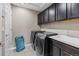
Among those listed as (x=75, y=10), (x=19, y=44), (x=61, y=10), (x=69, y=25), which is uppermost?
(x=61, y=10)

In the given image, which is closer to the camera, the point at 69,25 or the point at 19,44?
the point at 69,25

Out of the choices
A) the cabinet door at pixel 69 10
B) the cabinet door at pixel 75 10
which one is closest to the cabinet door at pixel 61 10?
the cabinet door at pixel 69 10

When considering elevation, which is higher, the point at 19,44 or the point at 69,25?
the point at 69,25

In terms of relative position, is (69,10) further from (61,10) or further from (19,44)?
(19,44)

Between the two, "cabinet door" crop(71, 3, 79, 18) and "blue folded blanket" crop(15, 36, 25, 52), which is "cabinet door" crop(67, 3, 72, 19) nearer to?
"cabinet door" crop(71, 3, 79, 18)

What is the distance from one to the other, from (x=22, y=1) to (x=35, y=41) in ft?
5.17

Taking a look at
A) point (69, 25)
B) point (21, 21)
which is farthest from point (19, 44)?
point (69, 25)

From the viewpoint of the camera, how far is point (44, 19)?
3.46 metres

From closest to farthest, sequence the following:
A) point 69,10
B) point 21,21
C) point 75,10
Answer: point 75,10
point 69,10
point 21,21

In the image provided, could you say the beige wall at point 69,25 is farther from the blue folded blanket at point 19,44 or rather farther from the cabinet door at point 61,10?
the blue folded blanket at point 19,44

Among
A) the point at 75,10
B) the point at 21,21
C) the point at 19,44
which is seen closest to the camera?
the point at 75,10

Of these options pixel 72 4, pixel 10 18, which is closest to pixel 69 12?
pixel 72 4

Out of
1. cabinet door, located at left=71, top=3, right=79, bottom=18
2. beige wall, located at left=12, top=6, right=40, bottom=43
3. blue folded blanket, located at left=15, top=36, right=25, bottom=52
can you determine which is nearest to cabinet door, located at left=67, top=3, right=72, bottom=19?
cabinet door, located at left=71, top=3, right=79, bottom=18

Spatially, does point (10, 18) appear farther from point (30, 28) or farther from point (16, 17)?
point (30, 28)
